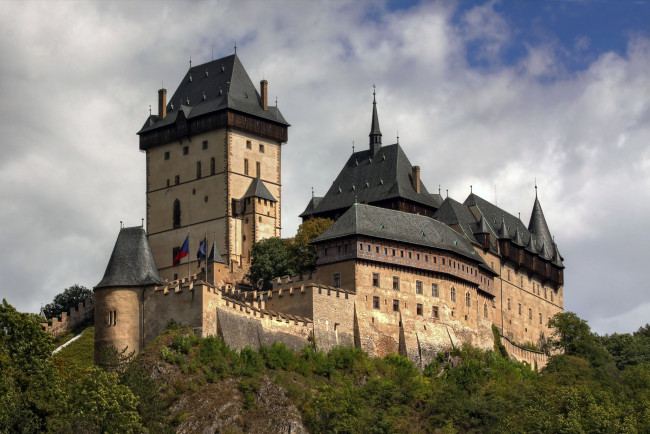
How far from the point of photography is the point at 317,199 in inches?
4545

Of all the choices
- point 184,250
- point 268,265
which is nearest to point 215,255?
point 184,250

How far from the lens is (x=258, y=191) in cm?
11438

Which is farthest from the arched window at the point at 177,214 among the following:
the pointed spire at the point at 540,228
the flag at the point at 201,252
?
the pointed spire at the point at 540,228

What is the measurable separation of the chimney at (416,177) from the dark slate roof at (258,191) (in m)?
10.6

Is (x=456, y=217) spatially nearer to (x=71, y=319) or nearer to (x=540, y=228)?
(x=540, y=228)

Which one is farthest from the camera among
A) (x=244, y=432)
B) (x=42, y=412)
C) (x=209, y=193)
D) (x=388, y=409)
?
(x=209, y=193)

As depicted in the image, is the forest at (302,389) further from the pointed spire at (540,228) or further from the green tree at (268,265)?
the pointed spire at (540,228)

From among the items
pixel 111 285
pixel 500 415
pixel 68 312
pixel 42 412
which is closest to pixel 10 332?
pixel 42 412

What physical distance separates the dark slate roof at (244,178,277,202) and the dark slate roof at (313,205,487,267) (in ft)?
53.0

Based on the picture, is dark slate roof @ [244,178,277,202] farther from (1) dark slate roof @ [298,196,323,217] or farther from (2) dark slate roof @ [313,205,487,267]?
(2) dark slate roof @ [313,205,487,267]

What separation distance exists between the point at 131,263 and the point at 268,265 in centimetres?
1944

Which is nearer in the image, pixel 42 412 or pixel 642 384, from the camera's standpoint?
pixel 42 412

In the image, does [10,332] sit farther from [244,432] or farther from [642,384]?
[642,384]

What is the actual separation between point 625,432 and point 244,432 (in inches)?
791
